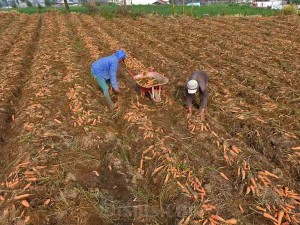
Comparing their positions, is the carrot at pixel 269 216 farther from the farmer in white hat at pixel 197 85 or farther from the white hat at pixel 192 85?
the white hat at pixel 192 85

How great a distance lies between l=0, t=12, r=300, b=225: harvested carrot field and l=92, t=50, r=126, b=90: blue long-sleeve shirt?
2.81 ft

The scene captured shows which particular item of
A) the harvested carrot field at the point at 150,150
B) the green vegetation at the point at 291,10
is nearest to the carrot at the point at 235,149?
the harvested carrot field at the point at 150,150

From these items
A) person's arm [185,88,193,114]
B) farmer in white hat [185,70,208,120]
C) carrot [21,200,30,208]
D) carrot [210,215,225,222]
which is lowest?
carrot [210,215,225,222]

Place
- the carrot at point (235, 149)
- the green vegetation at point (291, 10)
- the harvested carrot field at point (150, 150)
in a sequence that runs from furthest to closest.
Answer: the green vegetation at point (291, 10) → the carrot at point (235, 149) → the harvested carrot field at point (150, 150)

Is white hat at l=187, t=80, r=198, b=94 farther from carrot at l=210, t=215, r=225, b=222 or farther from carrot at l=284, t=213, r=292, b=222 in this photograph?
carrot at l=284, t=213, r=292, b=222

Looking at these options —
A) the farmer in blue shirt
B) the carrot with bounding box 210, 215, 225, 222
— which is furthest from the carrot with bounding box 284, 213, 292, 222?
the farmer in blue shirt

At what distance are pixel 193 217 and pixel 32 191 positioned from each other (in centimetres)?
266

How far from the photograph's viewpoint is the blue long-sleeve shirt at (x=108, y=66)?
6.50 metres

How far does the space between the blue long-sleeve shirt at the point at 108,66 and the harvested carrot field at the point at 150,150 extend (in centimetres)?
86

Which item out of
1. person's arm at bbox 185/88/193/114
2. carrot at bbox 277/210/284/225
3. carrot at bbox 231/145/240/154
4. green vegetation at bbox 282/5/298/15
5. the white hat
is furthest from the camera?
green vegetation at bbox 282/5/298/15

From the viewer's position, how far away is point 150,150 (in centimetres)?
509

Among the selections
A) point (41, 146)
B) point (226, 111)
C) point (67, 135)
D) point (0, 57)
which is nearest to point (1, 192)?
point (41, 146)

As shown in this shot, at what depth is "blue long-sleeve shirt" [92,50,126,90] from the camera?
6.50 m

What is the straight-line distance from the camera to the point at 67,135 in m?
5.67
